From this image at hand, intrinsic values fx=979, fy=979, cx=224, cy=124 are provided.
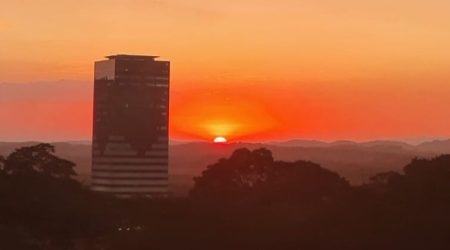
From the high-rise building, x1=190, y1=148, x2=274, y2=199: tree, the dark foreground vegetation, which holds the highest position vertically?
the high-rise building

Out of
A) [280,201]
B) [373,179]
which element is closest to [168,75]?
[373,179]

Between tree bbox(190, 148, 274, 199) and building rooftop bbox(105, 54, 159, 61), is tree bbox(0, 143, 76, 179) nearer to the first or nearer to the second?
tree bbox(190, 148, 274, 199)

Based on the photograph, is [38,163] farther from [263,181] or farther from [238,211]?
[238,211]

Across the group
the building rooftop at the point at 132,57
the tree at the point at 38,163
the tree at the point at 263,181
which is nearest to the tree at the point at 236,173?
the tree at the point at 263,181

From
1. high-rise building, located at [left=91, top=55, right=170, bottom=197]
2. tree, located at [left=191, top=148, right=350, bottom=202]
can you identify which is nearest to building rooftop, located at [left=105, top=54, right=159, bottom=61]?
high-rise building, located at [left=91, top=55, right=170, bottom=197]

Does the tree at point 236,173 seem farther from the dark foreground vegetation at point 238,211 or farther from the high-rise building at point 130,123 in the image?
the high-rise building at point 130,123
